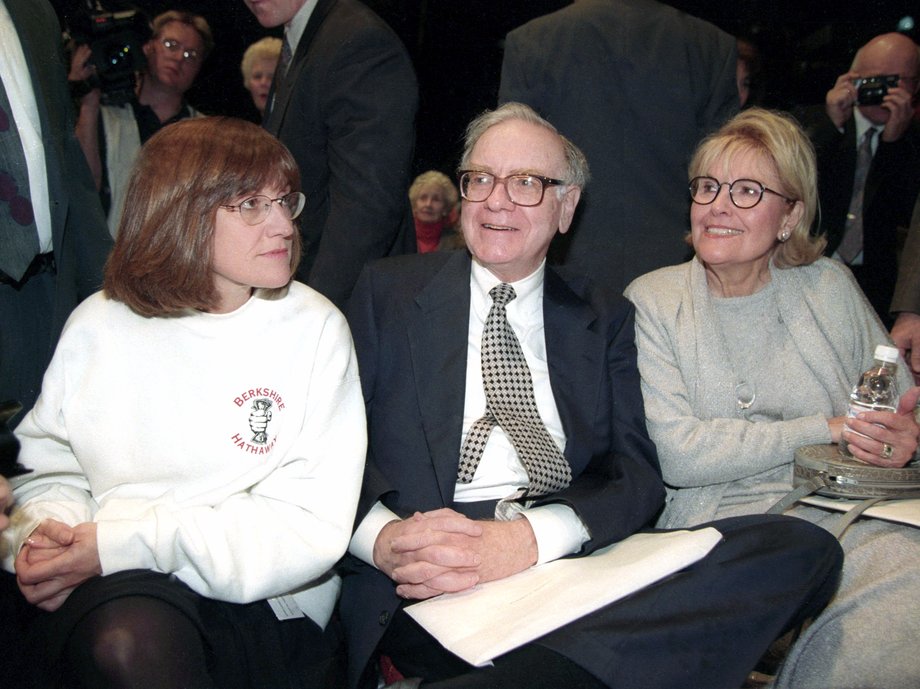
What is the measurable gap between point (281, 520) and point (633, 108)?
1.77 metres

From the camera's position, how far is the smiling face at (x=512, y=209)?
6.97 feet

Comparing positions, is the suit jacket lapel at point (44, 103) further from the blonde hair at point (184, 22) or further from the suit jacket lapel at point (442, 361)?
the blonde hair at point (184, 22)

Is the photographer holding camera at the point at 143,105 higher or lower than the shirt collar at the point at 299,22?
lower

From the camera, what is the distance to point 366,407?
2.09 meters

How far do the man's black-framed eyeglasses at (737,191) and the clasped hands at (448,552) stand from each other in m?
1.02

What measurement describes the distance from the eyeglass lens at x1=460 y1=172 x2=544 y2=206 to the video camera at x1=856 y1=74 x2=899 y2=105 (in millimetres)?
1935

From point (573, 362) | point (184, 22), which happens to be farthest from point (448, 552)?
point (184, 22)

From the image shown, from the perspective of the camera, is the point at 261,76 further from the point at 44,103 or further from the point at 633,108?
the point at 44,103

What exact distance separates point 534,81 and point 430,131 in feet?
6.73

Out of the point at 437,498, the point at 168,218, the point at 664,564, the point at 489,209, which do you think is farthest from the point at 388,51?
the point at 664,564

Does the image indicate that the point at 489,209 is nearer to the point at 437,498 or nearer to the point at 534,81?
the point at 437,498

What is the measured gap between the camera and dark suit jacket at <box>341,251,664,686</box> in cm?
193

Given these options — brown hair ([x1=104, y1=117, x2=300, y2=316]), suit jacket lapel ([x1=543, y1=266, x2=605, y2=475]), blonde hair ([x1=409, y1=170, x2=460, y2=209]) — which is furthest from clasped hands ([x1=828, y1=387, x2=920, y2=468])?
blonde hair ([x1=409, y1=170, x2=460, y2=209])

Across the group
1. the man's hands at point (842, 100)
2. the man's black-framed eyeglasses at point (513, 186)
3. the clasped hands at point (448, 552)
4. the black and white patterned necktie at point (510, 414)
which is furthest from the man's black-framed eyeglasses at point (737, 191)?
the man's hands at point (842, 100)
